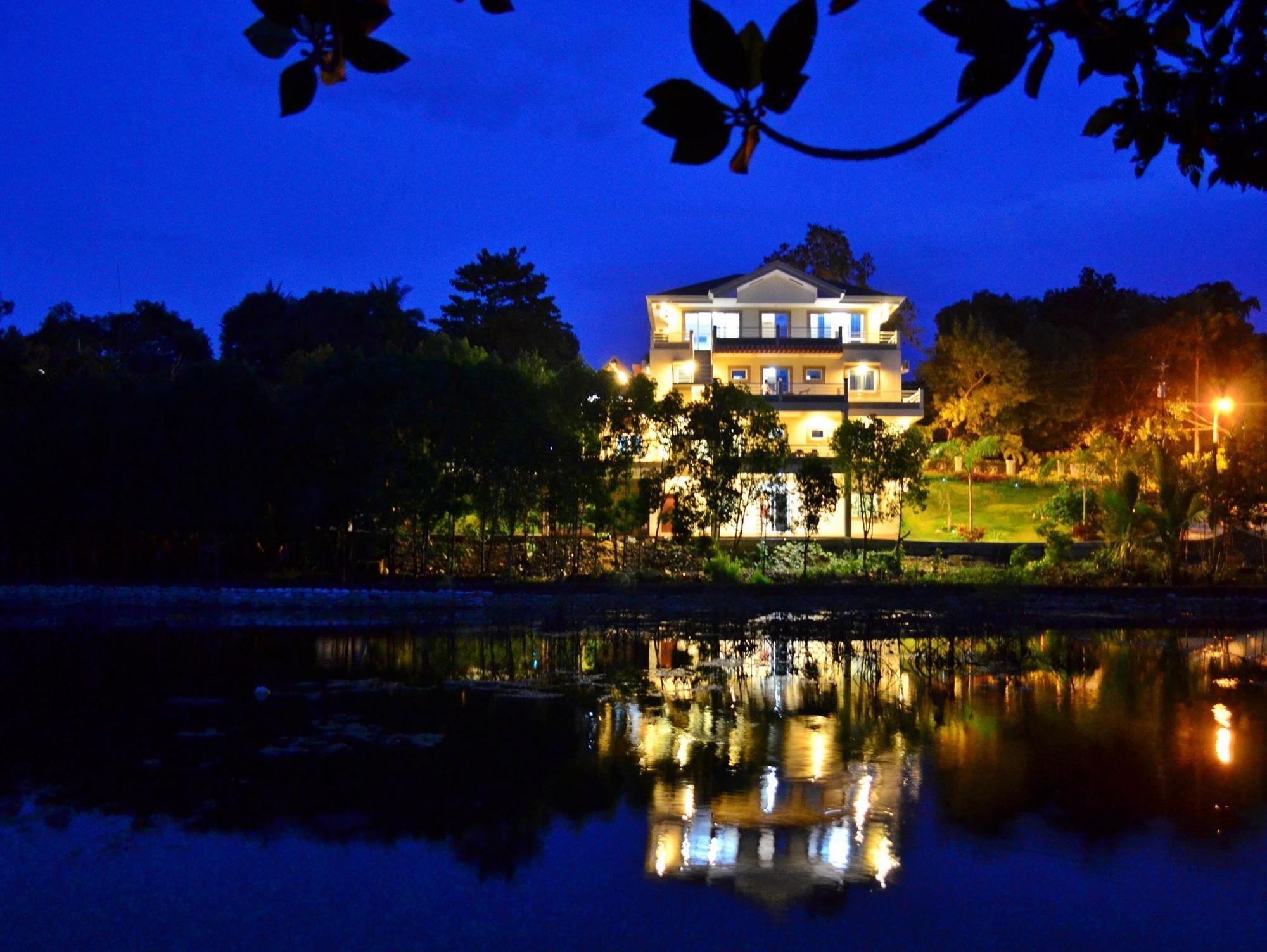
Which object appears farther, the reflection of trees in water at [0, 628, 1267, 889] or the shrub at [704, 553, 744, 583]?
the shrub at [704, 553, 744, 583]

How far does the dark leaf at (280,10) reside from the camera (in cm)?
269

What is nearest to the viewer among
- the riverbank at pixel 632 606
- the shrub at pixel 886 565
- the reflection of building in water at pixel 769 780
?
the reflection of building in water at pixel 769 780

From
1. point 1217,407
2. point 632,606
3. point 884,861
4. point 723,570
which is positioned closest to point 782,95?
point 884,861

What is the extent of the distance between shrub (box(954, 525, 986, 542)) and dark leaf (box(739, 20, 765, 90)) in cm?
3839

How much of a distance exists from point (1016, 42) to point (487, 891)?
6900 millimetres

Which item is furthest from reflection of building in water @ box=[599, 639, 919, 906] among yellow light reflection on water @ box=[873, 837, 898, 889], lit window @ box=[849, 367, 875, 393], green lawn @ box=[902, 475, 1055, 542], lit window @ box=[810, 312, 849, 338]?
lit window @ box=[810, 312, 849, 338]

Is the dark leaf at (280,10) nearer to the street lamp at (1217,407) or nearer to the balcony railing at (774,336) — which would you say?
the street lamp at (1217,407)

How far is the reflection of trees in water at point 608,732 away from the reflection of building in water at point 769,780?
52 mm

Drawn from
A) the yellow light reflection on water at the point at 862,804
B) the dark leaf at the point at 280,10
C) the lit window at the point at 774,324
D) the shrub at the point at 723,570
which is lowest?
the yellow light reflection on water at the point at 862,804

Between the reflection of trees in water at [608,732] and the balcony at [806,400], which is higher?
the balcony at [806,400]

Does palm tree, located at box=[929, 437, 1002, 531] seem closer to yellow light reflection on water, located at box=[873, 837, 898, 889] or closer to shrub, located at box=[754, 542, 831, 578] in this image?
shrub, located at box=[754, 542, 831, 578]

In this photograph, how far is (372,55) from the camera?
2.84 metres

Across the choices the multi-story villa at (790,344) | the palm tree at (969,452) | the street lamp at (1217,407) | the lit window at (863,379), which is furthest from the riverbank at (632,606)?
the lit window at (863,379)

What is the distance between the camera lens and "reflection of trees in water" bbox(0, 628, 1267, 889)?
10125 millimetres
